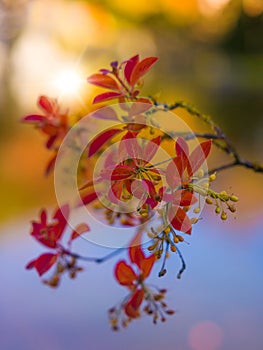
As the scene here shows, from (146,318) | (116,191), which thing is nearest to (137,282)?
(116,191)

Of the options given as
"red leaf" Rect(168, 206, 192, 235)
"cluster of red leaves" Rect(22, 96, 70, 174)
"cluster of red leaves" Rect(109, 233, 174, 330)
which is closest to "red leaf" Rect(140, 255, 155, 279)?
"cluster of red leaves" Rect(109, 233, 174, 330)

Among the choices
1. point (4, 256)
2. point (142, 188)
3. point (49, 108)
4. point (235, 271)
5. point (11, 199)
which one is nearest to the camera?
point (142, 188)

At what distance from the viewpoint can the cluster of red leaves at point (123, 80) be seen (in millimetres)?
564

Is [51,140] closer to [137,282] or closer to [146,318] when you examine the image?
[137,282]

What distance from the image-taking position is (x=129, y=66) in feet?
1.86

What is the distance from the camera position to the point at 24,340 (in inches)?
76.8

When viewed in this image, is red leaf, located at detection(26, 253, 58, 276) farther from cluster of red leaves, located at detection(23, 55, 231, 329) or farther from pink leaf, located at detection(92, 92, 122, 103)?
pink leaf, located at detection(92, 92, 122, 103)

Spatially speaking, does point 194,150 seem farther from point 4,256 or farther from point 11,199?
point 11,199

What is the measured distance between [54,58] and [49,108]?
764 cm

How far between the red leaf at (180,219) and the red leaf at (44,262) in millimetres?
198

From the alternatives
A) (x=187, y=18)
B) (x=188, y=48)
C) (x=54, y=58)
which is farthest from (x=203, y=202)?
(x=188, y=48)

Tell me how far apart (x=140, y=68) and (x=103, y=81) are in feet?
0.14

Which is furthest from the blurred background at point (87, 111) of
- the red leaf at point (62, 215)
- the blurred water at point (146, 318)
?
the red leaf at point (62, 215)

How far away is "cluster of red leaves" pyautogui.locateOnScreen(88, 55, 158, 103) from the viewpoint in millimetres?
564
